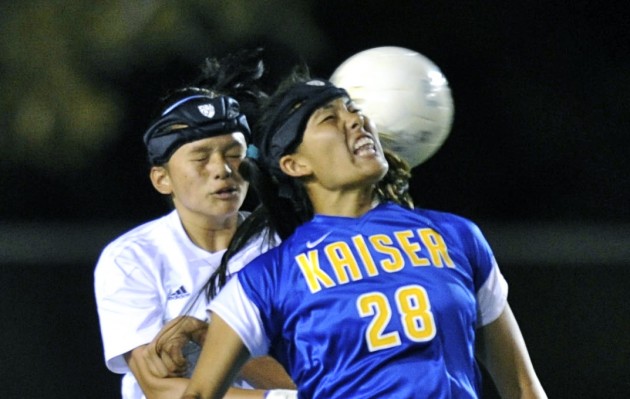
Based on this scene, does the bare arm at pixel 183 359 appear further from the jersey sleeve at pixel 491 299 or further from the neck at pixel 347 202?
the jersey sleeve at pixel 491 299

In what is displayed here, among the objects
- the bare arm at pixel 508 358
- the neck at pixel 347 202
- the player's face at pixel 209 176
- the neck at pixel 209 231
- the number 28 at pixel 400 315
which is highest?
the neck at pixel 347 202

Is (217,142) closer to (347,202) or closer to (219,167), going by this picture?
(219,167)

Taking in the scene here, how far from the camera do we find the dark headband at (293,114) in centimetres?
372

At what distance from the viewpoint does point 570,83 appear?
7.72 m

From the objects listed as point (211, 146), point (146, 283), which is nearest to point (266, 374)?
point (146, 283)

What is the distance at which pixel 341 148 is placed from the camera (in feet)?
11.9

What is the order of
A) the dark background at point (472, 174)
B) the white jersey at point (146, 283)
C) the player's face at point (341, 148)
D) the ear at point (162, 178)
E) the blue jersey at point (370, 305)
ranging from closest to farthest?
1. the blue jersey at point (370, 305)
2. the player's face at point (341, 148)
3. the white jersey at point (146, 283)
4. the ear at point (162, 178)
5. the dark background at point (472, 174)

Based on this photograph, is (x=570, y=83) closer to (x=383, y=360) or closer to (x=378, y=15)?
(x=378, y=15)

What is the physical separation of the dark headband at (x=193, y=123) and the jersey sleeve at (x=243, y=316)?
928mm

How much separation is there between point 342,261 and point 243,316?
0.86ft

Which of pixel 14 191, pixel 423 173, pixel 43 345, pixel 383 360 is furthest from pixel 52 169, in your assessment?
pixel 383 360

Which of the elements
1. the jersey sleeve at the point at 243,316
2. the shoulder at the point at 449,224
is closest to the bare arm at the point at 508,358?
the shoulder at the point at 449,224

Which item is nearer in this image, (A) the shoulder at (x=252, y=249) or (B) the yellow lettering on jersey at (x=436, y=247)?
(B) the yellow lettering on jersey at (x=436, y=247)

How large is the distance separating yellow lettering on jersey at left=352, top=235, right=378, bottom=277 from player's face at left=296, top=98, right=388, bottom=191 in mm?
151
